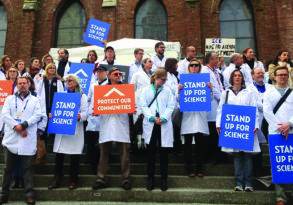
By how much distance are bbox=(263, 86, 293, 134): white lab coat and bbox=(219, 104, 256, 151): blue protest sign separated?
0.94 ft

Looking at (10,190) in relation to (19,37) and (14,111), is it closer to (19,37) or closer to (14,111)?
(14,111)

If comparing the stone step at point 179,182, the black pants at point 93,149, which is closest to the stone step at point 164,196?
the stone step at point 179,182

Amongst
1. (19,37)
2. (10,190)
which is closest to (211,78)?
(10,190)

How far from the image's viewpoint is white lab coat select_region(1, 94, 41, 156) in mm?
6043

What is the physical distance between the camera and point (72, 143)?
6.47m

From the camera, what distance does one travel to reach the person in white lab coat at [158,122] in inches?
242

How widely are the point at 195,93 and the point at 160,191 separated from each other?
6.88 ft

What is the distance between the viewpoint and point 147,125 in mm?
6277

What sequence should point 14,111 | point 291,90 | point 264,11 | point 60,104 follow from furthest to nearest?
point 264,11
point 60,104
point 14,111
point 291,90

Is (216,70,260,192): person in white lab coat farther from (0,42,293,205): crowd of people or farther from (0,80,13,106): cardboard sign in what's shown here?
(0,80,13,106): cardboard sign

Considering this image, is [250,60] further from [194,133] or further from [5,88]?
[5,88]

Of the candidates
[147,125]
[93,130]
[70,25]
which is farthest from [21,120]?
[70,25]

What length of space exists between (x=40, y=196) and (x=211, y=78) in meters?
4.19

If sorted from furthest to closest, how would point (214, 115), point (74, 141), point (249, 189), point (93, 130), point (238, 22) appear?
point (238, 22) < point (214, 115) < point (93, 130) < point (74, 141) < point (249, 189)
